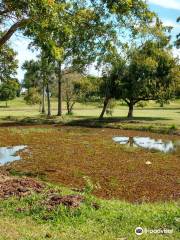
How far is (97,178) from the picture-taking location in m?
16.8

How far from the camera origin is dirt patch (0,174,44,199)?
11.7m

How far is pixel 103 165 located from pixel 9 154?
566cm

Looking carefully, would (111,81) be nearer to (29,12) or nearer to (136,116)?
(136,116)

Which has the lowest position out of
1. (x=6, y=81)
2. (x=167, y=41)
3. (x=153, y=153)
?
(x=153, y=153)

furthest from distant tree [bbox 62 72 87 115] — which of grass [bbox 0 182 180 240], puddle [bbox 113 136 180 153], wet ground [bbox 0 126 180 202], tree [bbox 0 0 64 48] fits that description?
grass [bbox 0 182 180 240]

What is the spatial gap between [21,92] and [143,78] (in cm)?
8192

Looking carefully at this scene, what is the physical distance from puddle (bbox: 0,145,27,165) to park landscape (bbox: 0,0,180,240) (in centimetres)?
6

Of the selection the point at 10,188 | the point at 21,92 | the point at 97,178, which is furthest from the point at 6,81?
the point at 21,92

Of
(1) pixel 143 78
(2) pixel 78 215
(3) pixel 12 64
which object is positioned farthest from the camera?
(3) pixel 12 64

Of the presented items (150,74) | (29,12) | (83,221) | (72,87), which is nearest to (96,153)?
(29,12)

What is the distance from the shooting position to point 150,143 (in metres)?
28.7

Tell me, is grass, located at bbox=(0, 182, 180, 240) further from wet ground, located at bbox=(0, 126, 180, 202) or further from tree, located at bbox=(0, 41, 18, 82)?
tree, located at bbox=(0, 41, 18, 82)

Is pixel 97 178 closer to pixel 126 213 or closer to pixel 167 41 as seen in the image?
pixel 126 213

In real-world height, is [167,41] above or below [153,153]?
above
